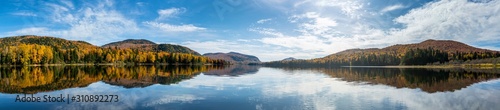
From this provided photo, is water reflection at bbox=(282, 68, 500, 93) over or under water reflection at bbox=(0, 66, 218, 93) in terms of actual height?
under

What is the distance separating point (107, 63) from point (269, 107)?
Result: 186445 mm

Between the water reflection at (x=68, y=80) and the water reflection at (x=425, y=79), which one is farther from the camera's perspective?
the water reflection at (x=425, y=79)

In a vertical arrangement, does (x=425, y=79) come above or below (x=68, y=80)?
below

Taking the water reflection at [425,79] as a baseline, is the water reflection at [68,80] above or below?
above

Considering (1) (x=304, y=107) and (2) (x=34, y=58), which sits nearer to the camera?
(1) (x=304, y=107)

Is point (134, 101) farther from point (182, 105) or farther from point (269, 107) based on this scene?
point (269, 107)

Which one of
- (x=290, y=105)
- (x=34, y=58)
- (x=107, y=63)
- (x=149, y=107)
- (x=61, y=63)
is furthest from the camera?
(x=107, y=63)

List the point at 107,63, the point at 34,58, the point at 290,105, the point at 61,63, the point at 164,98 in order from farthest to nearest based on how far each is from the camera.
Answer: the point at 107,63
the point at 61,63
the point at 34,58
the point at 164,98
the point at 290,105

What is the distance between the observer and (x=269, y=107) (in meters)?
21.6

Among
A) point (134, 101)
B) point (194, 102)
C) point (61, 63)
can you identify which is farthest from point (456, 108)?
point (61, 63)

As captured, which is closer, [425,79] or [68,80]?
[68,80]

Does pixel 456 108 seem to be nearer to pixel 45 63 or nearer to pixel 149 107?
pixel 149 107

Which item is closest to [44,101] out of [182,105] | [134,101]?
[134,101]

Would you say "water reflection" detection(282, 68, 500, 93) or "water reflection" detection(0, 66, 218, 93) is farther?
"water reflection" detection(282, 68, 500, 93)
